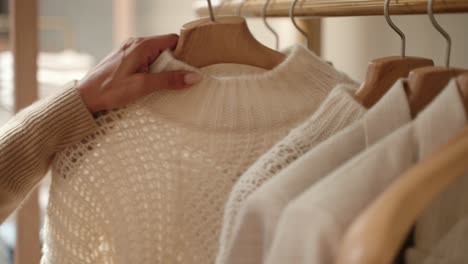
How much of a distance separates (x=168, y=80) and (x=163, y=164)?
74 millimetres

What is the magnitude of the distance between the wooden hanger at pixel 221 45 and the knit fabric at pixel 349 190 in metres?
0.25

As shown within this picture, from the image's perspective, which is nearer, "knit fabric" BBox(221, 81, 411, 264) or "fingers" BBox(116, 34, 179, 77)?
"knit fabric" BBox(221, 81, 411, 264)

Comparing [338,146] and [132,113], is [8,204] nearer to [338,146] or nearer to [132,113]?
[132,113]

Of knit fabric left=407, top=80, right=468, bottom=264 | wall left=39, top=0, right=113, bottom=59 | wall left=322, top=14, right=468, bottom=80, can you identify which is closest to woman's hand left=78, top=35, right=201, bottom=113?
knit fabric left=407, top=80, right=468, bottom=264

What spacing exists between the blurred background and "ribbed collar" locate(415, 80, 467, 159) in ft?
1.43

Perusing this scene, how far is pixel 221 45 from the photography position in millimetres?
594

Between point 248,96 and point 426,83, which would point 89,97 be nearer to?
point 248,96

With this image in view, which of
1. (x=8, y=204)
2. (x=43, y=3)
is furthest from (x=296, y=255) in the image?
(x=43, y=3)

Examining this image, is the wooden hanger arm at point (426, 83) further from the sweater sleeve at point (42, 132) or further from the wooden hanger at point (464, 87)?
the sweater sleeve at point (42, 132)

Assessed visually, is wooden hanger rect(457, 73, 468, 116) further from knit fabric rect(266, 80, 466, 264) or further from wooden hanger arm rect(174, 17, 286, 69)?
wooden hanger arm rect(174, 17, 286, 69)

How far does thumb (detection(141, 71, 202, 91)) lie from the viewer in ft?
1.91

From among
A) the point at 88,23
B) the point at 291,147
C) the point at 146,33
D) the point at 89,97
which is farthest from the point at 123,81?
the point at 88,23

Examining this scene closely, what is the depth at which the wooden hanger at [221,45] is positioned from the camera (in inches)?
23.0

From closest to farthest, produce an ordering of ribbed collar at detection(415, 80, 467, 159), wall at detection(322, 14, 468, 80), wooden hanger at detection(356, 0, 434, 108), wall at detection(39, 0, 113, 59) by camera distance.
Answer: ribbed collar at detection(415, 80, 467, 159) < wooden hanger at detection(356, 0, 434, 108) < wall at detection(322, 14, 468, 80) < wall at detection(39, 0, 113, 59)
